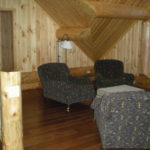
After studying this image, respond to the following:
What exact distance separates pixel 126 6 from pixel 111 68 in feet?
5.21

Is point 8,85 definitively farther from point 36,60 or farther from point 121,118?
point 36,60

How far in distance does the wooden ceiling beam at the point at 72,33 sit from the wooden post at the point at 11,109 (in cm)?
390

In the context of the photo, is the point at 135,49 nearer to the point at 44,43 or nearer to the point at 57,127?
the point at 44,43

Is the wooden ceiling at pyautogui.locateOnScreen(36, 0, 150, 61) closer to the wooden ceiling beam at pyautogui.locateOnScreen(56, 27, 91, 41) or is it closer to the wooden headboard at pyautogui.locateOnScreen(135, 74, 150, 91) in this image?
the wooden ceiling beam at pyautogui.locateOnScreen(56, 27, 91, 41)

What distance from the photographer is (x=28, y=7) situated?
680 centimetres

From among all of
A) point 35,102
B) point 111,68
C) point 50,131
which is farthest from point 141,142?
point 111,68

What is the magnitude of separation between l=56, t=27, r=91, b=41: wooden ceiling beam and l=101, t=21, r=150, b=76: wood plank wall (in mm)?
1732

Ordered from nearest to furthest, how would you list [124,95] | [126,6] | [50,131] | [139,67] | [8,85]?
[8,85] → [124,95] → [50,131] → [126,6] → [139,67]

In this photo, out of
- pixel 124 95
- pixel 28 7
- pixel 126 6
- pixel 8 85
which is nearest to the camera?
pixel 8 85

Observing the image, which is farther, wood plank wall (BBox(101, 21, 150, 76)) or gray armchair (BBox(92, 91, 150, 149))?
wood plank wall (BBox(101, 21, 150, 76))

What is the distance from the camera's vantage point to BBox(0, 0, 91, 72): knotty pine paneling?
6.68 m

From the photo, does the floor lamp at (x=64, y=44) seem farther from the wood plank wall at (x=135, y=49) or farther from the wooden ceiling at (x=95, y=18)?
the wood plank wall at (x=135, y=49)

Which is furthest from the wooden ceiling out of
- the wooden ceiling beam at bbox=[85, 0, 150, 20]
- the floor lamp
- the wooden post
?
the wooden post

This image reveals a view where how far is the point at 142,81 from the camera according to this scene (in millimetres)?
7855
